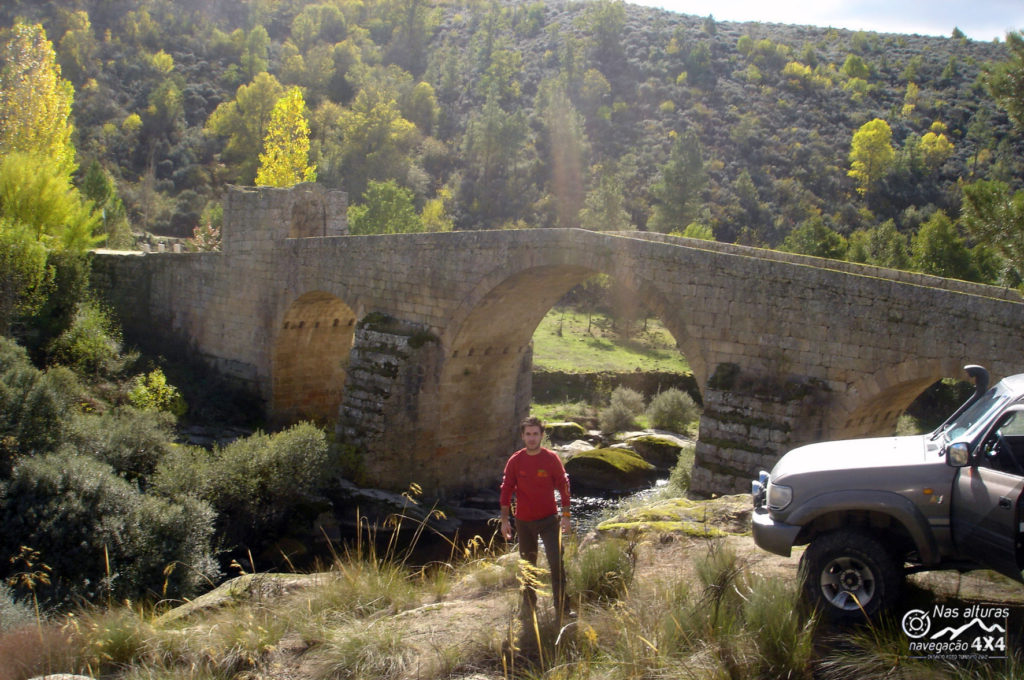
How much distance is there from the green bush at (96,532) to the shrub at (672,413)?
12845 millimetres

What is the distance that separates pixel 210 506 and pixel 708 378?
288 inches

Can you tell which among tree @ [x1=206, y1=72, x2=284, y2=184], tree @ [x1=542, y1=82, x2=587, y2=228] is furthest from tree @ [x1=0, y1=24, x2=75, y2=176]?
tree @ [x1=542, y1=82, x2=587, y2=228]

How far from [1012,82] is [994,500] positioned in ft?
24.2

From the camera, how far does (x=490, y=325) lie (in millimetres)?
14977

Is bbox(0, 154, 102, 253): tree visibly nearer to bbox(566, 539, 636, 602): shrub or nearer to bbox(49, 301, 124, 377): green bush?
bbox(49, 301, 124, 377): green bush

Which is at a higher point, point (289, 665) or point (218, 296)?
point (218, 296)

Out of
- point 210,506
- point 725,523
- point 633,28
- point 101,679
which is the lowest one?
point 210,506

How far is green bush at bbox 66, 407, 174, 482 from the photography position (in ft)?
41.2

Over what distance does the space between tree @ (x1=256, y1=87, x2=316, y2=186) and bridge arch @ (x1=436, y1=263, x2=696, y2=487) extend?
64.1ft

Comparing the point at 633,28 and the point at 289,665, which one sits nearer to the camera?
the point at 289,665

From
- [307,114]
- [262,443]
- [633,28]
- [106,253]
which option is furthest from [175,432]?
[633,28]

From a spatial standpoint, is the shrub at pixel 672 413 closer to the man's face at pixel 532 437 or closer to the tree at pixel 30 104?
the man's face at pixel 532 437

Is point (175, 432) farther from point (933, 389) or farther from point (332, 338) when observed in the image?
point (933, 389)

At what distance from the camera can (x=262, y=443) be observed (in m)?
13.5
